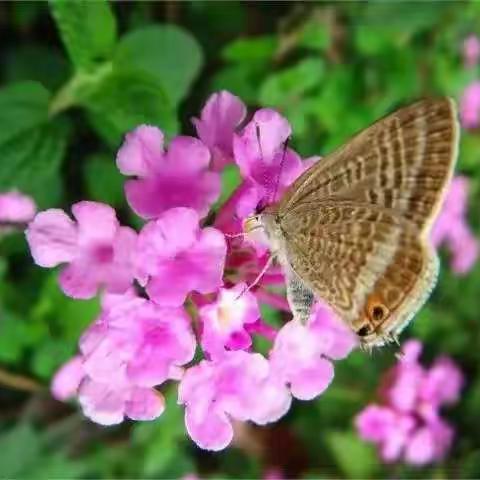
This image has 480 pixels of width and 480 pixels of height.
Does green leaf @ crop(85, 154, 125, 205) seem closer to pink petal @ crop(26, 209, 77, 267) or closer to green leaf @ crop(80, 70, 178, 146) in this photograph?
green leaf @ crop(80, 70, 178, 146)

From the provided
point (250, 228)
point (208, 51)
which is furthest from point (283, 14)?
point (250, 228)

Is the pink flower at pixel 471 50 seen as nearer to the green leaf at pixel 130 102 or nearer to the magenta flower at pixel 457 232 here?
the magenta flower at pixel 457 232

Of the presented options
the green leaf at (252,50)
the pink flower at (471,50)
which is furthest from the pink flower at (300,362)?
the pink flower at (471,50)

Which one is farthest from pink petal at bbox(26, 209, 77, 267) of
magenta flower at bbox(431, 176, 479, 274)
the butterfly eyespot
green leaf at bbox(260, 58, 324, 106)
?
magenta flower at bbox(431, 176, 479, 274)

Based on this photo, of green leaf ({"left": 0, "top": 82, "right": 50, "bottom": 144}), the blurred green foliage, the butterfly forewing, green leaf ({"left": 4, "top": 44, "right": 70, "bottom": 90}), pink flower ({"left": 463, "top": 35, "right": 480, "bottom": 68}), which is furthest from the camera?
pink flower ({"left": 463, "top": 35, "right": 480, "bottom": 68})

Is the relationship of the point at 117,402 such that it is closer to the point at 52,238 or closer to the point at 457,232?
the point at 52,238

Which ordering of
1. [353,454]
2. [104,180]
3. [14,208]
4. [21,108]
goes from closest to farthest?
[21,108], [14,208], [104,180], [353,454]

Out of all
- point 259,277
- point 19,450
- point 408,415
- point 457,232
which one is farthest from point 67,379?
point 457,232
